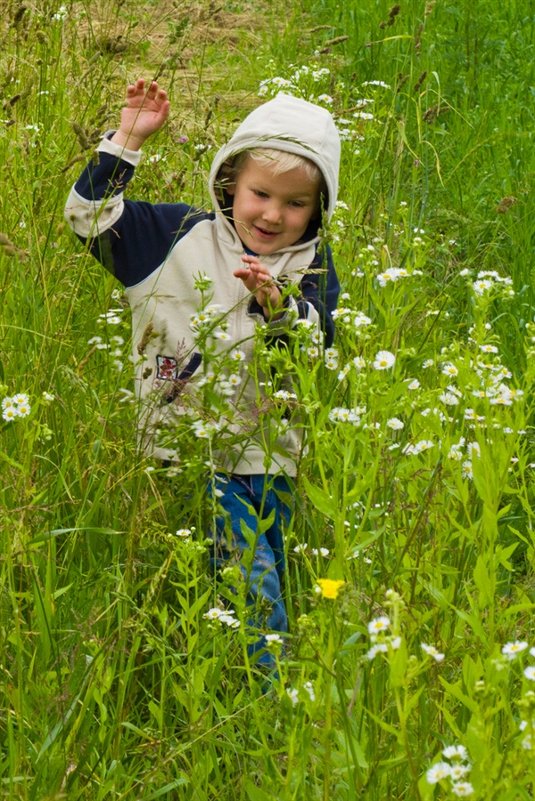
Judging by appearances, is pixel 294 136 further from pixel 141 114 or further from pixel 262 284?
pixel 262 284

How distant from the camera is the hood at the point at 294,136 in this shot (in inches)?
129

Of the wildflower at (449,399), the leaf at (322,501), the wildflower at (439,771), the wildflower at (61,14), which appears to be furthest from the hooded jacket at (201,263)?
the wildflower at (439,771)

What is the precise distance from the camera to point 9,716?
2.04 metres

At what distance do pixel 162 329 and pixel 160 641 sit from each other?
3.60ft

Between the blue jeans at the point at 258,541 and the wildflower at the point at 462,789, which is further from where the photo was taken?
the blue jeans at the point at 258,541

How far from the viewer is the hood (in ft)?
10.7

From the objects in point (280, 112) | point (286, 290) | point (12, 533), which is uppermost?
point (280, 112)

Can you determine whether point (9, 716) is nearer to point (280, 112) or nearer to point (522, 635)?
point (522, 635)

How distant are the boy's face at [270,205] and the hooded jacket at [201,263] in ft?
0.10

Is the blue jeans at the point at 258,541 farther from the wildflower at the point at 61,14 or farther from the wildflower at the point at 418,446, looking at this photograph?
the wildflower at the point at 61,14

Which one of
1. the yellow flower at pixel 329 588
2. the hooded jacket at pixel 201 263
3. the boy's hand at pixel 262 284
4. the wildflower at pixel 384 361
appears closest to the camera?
the yellow flower at pixel 329 588

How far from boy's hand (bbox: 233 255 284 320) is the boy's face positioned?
0.37 meters

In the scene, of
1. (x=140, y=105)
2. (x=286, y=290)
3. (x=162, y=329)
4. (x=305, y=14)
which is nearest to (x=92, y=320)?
(x=162, y=329)

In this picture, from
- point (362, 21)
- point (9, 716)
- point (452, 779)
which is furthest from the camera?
point (362, 21)
